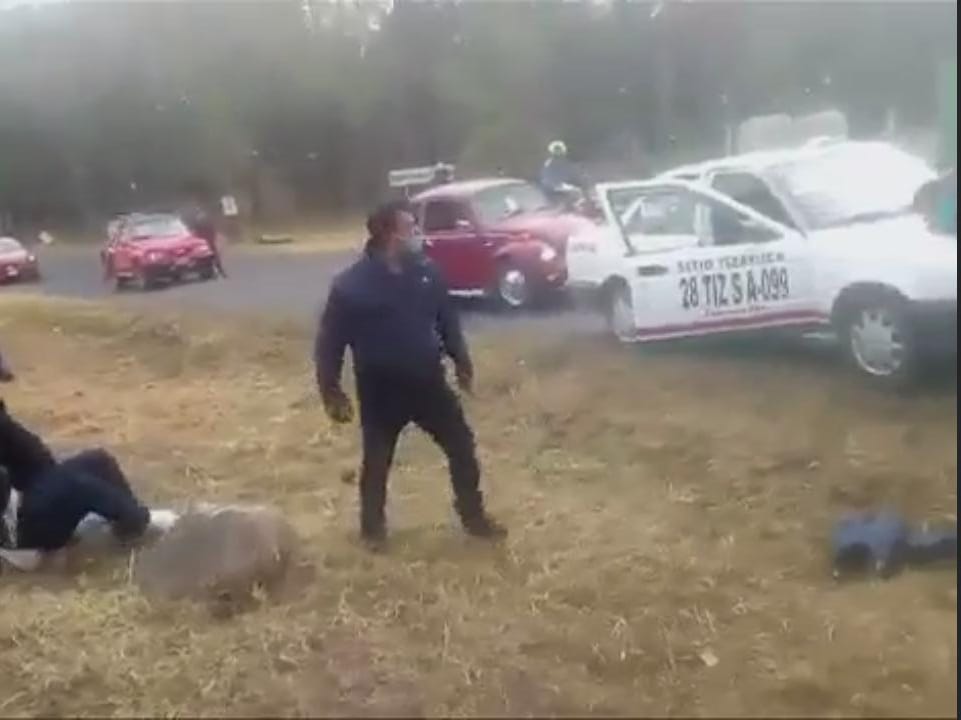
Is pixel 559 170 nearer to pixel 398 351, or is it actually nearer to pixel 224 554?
pixel 398 351

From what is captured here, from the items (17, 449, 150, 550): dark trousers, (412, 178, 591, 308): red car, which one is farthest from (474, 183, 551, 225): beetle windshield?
(17, 449, 150, 550): dark trousers

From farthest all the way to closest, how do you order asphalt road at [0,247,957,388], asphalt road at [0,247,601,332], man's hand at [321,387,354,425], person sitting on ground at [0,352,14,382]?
person sitting on ground at [0,352,14,382] → man's hand at [321,387,354,425] → asphalt road at [0,247,601,332] → asphalt road at [0,247,957,388]

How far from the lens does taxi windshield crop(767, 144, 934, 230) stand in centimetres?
213

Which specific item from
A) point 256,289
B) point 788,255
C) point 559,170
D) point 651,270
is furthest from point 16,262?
point 788,255

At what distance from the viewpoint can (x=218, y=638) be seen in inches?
109

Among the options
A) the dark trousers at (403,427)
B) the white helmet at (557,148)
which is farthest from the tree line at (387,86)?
the dark trousers at (403,427)

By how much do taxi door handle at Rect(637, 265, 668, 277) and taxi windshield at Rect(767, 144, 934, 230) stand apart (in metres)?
0.27

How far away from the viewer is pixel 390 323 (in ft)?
9.05

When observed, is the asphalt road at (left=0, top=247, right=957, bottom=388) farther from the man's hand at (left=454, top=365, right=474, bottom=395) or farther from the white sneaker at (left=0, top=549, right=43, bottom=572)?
the white sneaker at (left=0, top=549, right=43, bottom=572)

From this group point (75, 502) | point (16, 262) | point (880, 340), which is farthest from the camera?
point (75, 502)

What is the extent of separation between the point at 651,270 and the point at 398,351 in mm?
532

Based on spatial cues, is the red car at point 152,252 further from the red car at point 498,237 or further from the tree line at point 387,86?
the red car at point 498,237

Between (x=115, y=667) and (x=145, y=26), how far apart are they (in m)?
1.23

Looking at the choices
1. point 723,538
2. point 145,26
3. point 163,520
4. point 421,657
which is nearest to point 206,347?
point 163,520
